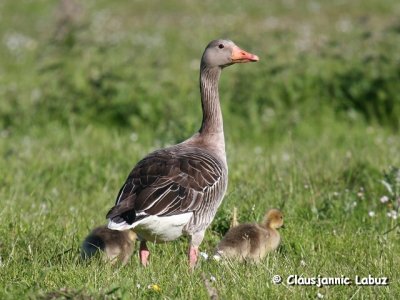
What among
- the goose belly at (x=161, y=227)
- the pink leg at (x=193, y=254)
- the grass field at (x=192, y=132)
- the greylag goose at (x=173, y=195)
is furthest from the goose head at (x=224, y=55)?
the pink leg at (x=193, y=254)

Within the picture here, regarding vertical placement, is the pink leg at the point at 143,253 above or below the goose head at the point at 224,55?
below

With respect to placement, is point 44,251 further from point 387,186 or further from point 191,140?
point 387,186

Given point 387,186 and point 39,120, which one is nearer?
point 387,186

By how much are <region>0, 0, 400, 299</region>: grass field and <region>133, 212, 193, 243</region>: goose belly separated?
0.74 feet

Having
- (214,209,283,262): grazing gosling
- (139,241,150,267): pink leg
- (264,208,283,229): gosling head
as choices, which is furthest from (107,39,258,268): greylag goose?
(264,208,283,229): gosling head

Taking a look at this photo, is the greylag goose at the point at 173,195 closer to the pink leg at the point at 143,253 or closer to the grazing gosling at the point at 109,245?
the pink leg at the point at 143,253

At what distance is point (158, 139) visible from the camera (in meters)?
10.9

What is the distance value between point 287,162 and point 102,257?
3.93 m

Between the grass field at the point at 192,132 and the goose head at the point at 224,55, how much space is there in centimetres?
133

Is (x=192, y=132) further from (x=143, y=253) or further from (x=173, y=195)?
(x=173, y=195)

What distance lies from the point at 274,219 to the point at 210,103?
4.17ft

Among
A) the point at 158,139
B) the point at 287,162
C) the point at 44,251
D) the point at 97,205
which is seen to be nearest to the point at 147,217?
the point at 44,251

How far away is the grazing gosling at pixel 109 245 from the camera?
20.5 feet

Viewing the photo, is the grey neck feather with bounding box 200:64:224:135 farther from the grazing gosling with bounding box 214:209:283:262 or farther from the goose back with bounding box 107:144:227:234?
the grazing gosling with bounding box 214:209:283:262
